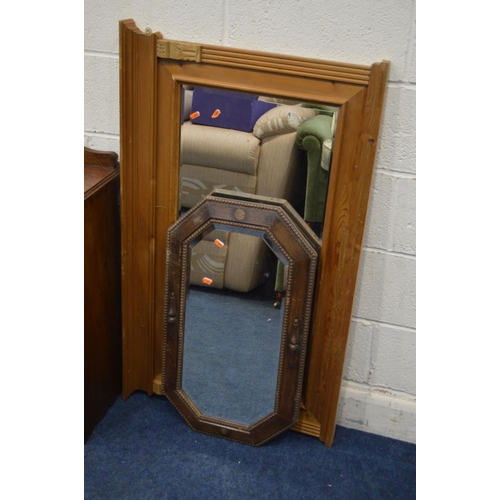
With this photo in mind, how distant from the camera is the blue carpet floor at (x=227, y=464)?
1716 millimetres

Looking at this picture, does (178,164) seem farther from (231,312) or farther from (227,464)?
(227,464)

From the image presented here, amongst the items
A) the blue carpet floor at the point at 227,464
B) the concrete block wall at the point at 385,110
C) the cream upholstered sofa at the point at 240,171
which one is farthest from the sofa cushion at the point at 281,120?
the blue carpet floor at the point at 227,464

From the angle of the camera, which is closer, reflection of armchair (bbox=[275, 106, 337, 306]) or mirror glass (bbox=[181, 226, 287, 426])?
reflection of armchair (bbox=[275, 106, 337, 306])

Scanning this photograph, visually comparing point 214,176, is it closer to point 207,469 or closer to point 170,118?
point 170,118

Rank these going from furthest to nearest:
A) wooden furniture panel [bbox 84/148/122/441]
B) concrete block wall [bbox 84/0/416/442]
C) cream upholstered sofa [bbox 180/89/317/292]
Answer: wooden furniture panel [bbox 84/148/122/441]
cream upholstered sofa [bbox 180/89/317/292]
concrete block wall [bbox 84/0/416/442]

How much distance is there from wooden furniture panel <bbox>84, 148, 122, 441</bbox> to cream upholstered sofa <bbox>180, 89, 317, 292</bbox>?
0.75ft

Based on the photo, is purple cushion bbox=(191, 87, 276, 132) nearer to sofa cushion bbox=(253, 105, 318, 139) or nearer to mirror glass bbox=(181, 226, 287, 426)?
sofa cushion bbox=(253, 105, 318, 139)

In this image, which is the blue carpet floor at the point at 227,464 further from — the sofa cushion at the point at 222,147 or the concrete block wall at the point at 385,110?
the sofa cushion at the point at 222,147

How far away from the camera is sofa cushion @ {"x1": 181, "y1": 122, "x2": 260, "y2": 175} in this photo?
5.38 feet

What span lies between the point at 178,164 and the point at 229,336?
20.4 inches

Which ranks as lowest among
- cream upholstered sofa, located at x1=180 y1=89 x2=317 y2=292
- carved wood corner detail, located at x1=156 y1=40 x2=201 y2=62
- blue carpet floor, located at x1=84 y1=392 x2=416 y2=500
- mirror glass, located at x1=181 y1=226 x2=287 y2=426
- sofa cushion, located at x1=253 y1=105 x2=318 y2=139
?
blue carpet floor, located at x1=84 y1=392 x2=416 y2=500

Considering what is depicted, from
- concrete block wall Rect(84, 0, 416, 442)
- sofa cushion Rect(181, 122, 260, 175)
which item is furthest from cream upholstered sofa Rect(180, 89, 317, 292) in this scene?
concrete block wall Rect(84, 0, 416, 442)
